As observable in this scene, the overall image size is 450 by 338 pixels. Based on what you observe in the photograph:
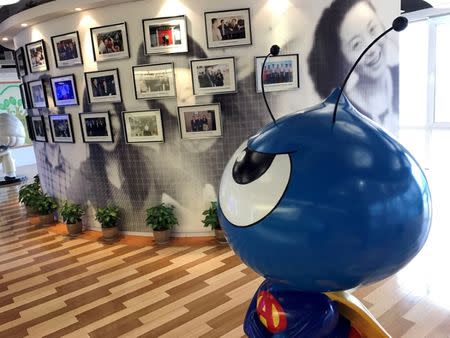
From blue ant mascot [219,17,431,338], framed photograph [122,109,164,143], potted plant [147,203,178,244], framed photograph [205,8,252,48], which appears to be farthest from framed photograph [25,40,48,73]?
blue ant mascot [219,17,431,338]

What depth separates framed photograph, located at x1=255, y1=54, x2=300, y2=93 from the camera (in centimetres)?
371

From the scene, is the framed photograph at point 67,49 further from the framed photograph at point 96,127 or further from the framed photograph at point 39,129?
the framed photograph at point 39,129

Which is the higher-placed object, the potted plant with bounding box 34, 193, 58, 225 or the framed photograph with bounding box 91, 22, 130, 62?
the framed photograph with bounding box 91, 22, 130, 62

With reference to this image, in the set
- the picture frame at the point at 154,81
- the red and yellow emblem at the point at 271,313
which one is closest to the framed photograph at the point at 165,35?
the picture frame at the point at 154,81

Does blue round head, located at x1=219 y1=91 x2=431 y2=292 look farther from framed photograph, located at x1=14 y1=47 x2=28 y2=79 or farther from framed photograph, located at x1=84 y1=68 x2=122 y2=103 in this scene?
framed photograph, located at x1=14 y1=47 x2=28 y2=79

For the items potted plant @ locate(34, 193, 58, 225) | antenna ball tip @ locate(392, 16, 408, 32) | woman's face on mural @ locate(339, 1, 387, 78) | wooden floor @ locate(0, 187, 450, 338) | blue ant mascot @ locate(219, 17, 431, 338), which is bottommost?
wooden floor @ locate(0, 187, 450, 338)

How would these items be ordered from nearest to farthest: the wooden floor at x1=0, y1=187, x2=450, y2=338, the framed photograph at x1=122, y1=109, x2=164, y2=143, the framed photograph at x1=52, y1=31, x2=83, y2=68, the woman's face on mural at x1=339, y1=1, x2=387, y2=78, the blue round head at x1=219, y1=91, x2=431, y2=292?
1. the blue round head at x1=219, y1=91, x2=431, y2=292
2. the wooden floor at x1=0, y1=187, x2=450, y2=338
3. the woman's face on mural at x1=339, y1=1, x2=387, y2=78
4. the framed photograph at x1=122, y1=109, x2=164, y2=143
5. the framed photograph at x1=52, y1=31, x2=83, y2=68

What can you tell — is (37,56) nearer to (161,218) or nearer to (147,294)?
(161,218)

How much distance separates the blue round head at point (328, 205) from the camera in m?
0.94

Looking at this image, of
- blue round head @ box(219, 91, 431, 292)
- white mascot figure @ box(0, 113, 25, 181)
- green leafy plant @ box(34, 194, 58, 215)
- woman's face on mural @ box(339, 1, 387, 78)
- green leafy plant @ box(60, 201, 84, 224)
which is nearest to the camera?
blue round head @ box(219, 91, 431, 292)

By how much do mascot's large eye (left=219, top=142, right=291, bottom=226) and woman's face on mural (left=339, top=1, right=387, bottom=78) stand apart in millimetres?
3196

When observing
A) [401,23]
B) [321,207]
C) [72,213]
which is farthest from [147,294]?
[401,23]

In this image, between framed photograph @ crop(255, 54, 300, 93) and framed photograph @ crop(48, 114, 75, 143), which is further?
framed photograph @ crop(48, 114, 75, 143)

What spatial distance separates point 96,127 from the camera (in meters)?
4.30
